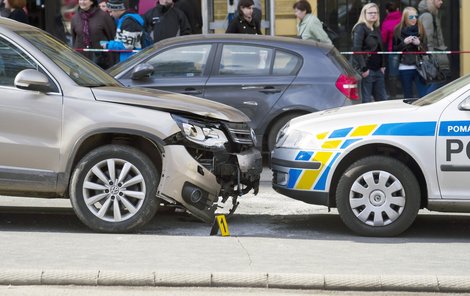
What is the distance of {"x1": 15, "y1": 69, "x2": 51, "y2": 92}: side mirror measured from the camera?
9477mm

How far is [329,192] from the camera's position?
32.2 feet

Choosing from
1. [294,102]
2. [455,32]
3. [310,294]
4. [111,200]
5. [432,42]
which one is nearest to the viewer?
[310,294]

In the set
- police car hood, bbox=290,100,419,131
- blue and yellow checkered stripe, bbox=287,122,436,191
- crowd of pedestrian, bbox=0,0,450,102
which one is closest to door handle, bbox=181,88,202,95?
crowd of pedestrian, bbox=0,0,450,102

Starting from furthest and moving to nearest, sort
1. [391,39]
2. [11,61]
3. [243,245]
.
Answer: [391,39] < [11,61] < [243,245]

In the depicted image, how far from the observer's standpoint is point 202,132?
9.74 metres

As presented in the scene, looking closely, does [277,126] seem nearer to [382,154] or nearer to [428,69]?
[382,154]

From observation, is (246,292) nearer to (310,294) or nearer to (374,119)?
(310,294)

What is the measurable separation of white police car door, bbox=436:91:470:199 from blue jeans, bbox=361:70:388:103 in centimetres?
799

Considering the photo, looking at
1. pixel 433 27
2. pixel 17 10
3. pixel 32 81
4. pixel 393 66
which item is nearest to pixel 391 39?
pixel 433 27

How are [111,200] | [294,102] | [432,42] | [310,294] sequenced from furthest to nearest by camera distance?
[432,42], [294,102], [111,200], [310,294]

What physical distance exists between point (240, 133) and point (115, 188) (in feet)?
4.07

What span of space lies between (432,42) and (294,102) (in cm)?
579

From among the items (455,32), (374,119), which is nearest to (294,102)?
(374,119)

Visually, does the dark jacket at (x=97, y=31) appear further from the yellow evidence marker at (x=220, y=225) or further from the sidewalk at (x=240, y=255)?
the yellow evidence marker at (x=220, y=225)
